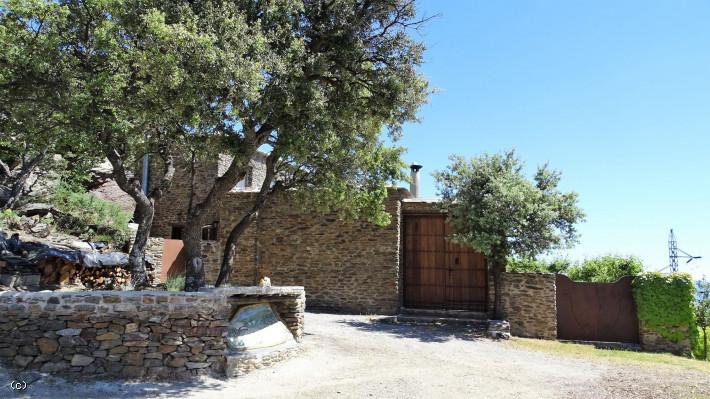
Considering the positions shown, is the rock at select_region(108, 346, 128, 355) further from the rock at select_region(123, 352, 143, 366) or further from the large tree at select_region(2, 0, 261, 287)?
the large tree at select_region(2, 0, 261, 287)

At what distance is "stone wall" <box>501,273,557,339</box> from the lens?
1318 centimetres

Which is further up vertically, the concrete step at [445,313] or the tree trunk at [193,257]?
the tree trunk at [193,257]

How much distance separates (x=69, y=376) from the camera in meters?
7.09

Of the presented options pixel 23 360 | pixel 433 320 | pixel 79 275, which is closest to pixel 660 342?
pixel 433 320

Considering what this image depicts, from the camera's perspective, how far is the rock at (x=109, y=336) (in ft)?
23.9

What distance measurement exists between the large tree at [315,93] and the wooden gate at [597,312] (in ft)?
25.2

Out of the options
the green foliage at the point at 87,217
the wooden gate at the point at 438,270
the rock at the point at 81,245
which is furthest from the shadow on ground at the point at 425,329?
the green foliage at the point at 87,217

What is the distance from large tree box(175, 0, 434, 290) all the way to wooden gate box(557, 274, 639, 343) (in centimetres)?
769

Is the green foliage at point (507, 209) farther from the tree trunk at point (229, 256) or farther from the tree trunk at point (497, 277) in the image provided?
the tree trunk at point (229, 256)

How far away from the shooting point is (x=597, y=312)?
1355 centimetres

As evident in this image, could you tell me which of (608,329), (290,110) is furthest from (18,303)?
(608,329)

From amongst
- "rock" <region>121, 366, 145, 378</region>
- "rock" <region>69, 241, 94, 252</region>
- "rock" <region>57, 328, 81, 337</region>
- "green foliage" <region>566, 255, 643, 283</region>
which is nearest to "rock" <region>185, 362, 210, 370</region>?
"rock" <region>121, 366, 145, 378</region>

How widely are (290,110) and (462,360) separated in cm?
637

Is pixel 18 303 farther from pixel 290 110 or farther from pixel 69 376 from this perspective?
pixel 290 110
